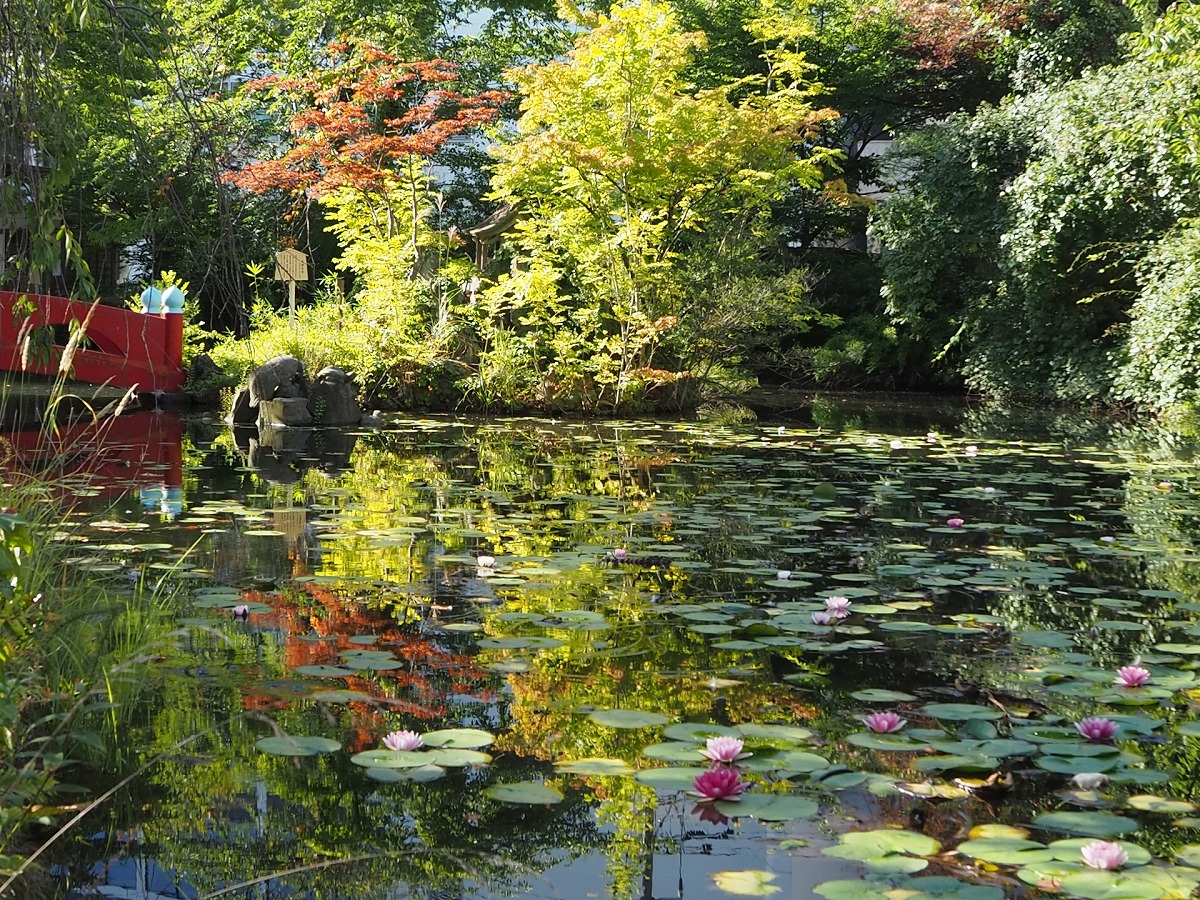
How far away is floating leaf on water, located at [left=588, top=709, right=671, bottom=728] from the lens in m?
2.38

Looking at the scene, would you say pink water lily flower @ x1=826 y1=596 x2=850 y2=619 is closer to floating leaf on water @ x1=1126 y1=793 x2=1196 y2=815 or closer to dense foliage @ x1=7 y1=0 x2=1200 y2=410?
floating leaf on water @ x1=1126 y1=793 x2=1196 y2=815

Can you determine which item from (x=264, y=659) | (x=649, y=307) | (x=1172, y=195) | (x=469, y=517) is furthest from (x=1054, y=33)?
(x=264, y=659)

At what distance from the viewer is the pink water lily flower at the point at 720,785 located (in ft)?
6.44

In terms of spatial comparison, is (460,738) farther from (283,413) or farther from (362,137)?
(362,137)

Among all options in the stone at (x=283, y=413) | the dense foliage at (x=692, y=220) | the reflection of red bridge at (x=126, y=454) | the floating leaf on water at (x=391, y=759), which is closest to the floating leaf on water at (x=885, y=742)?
the floating leaf on water at (x=391, y=759)

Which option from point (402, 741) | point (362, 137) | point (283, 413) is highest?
point (362, 137)

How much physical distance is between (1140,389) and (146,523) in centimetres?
1087

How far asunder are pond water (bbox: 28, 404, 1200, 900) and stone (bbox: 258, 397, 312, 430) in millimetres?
4211

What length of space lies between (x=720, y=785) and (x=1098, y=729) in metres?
0.82

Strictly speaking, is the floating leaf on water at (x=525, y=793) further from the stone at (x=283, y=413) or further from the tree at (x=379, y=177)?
the tree at (x=379, y=177)

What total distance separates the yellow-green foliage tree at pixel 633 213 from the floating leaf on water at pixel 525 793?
8955 millimetres

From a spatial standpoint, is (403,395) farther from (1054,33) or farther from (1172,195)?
(1054,33)

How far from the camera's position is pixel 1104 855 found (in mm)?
1685

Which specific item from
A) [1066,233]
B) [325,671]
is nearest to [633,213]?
[1066,233]
